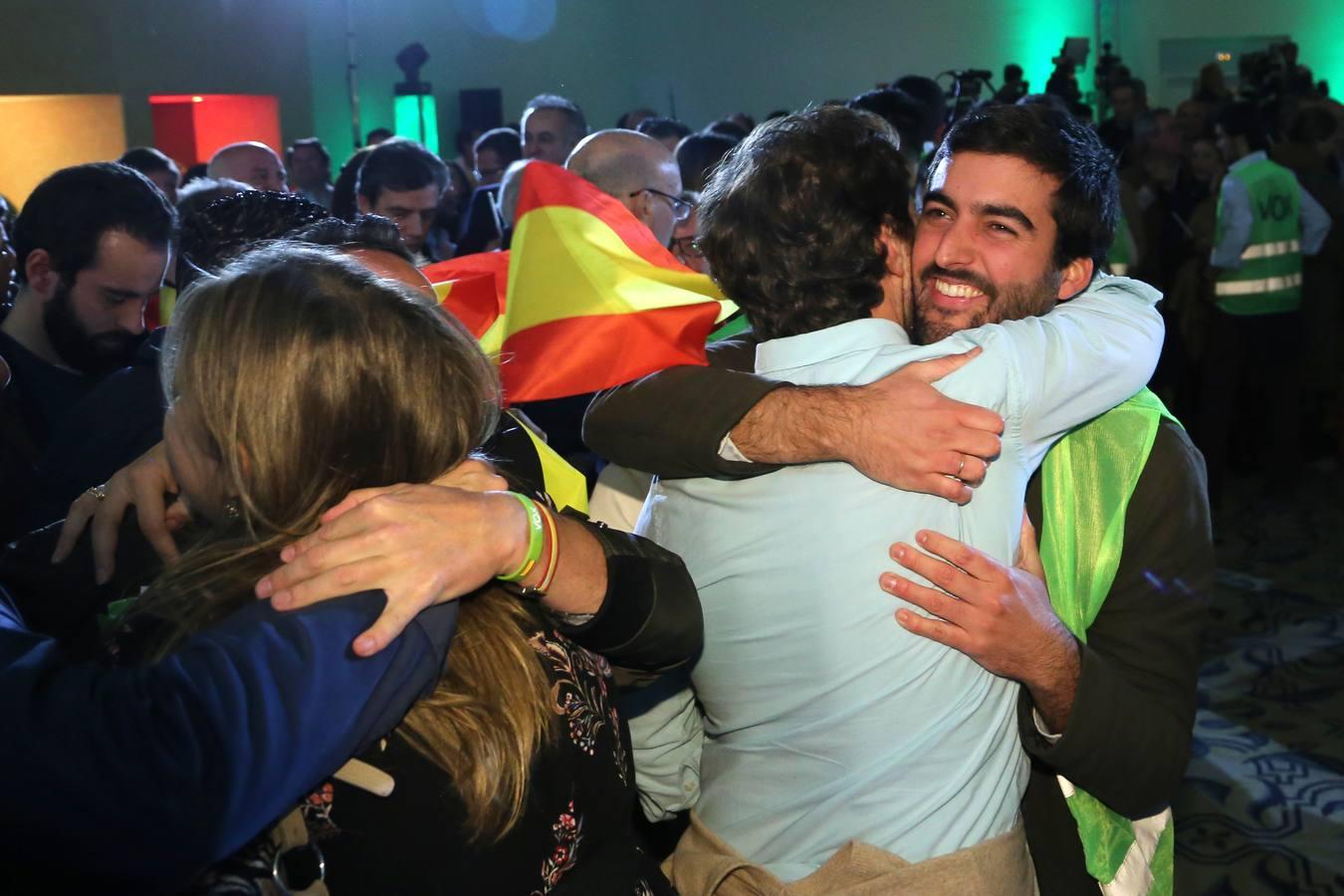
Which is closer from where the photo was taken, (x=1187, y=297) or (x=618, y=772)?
(x=618, y=772)

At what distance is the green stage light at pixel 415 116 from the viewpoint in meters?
9.90

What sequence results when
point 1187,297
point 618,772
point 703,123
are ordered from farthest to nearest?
point 703,123 → point 1187,297 → point 618,772

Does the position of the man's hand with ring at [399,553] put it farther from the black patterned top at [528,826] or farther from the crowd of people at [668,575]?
the black patterned top at [528,826]

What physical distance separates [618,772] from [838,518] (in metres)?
0.34

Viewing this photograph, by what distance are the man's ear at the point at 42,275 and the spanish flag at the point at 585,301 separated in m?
1.37

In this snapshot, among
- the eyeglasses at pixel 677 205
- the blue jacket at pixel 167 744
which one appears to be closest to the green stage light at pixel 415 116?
the eyeglasses at pixel 677 205

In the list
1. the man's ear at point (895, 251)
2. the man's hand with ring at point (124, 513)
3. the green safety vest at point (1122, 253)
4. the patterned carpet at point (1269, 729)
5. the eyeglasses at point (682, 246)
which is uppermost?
the man's ear at point (895, 251)

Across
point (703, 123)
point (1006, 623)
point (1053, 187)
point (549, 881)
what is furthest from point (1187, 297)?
A: point (703, 123)

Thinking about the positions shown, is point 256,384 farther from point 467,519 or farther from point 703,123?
point 703,123

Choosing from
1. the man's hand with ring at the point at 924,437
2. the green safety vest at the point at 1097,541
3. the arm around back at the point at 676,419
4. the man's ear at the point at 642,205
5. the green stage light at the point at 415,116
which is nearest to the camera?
the man's hand with ring at the point at 924,437

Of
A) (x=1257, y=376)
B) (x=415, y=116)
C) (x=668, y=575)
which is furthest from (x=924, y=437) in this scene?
(x=415, y=116)

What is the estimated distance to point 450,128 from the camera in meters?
10.9

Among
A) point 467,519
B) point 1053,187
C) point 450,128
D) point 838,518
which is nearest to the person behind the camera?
point 467,519

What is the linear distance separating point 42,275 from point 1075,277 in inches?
78.0
